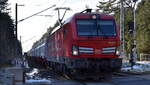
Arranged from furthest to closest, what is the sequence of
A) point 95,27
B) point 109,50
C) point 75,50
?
point 95,27 → point 109,50 → point 75,50

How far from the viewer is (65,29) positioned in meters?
23.4

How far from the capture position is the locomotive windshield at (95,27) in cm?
2158

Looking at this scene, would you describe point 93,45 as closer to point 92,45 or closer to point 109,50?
point 92,45

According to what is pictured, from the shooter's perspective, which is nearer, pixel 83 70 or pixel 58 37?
pixel 83 70

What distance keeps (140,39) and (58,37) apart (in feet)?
141

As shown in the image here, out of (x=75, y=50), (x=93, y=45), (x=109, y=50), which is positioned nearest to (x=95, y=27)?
(x=93, y=45)

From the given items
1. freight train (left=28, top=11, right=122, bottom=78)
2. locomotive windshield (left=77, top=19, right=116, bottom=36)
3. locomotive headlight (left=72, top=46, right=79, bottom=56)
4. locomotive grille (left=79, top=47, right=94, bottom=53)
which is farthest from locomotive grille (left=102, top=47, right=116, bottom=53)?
locomotive headlight (left=72, top=46, right=79, bottom=56)

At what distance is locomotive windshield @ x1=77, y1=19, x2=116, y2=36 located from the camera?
21580 millimetres

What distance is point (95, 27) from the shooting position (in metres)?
21.9

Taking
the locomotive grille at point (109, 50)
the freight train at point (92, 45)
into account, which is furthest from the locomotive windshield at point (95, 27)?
the locomotive grille at point (109, 50)

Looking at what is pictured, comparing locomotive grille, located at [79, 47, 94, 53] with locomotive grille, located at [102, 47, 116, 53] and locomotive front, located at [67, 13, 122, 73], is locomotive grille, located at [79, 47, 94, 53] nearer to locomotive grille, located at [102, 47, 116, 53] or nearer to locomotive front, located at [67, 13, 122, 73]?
locomotive front, located at [67, 13, 122, 73]

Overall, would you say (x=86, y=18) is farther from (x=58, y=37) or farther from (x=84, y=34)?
(x=58, y=37)

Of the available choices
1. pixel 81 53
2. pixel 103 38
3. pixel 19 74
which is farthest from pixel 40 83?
pixel 103 38

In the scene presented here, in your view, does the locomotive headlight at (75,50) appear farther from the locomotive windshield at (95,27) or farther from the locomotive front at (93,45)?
the locomotive windshield at (95,27)
